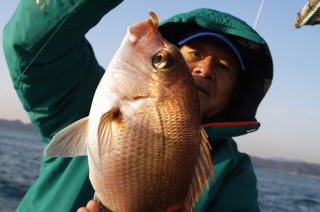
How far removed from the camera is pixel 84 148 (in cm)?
186

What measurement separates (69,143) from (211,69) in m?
1.86

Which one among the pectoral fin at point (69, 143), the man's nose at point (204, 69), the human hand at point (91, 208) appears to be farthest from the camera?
the man's nose at point (204, 69)

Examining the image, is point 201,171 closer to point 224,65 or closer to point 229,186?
point 229,186

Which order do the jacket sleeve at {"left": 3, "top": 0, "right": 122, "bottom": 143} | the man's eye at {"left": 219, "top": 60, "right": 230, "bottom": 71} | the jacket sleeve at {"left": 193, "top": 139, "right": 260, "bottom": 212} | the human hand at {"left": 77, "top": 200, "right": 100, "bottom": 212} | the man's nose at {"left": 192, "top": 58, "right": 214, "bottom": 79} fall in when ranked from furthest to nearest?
1. the man's eye at {"left": 219, "top": 60, "right": 230, "bottom": 71}
2. the jacket sleeve at {"left": 193, "top": 139, "right": 260, "bottom": 212}
3. the man's nose at {"left": 192, "top": 58, "right": 214, "bottom": 79}
4. the jacket sleeve at {"left": 3, "top": 0, "right": 122, "bottom": 143}
5. the human hand at {"left": 77, "top": 200, "right": 100, "bottom": 212}

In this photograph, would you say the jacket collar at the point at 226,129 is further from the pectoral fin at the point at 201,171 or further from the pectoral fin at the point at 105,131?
the pectoral fin at the point at 105,131

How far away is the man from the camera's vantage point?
6.86ft

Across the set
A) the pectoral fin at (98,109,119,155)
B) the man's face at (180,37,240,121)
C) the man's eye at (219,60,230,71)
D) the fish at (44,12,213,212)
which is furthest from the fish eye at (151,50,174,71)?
the man's eye at (219,60,230,71)

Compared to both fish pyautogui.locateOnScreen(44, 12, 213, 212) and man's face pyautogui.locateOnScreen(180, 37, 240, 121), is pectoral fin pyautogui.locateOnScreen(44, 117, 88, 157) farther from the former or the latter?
man's face pyautogui.locateOnScreen(180, 37, 240, 121)

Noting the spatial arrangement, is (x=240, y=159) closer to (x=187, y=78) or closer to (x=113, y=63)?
(x=187, y=78)

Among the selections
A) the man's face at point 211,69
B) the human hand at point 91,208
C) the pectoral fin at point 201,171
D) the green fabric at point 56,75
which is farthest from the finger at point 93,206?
the man's face at point 211,69

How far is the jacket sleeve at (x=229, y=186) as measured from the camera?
128 inches

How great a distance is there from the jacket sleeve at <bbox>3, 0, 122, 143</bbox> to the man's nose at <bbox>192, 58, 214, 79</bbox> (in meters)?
1.02

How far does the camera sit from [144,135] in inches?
67.5

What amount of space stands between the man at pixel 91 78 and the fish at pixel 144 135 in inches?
22.6
